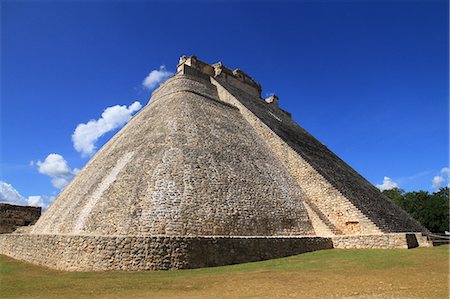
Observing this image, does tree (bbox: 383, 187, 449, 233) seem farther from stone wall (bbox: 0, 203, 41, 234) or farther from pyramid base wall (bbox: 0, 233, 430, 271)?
stone wall (bbox: 0, 203, 41, 234)

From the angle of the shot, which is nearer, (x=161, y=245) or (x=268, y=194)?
(x=161, y=245)

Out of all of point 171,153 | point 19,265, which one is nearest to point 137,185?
point 171,153

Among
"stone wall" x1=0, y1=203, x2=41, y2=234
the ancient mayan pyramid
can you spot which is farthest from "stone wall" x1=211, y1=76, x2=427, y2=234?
"stone wall" x1=0, y1=203, x2=41, y2=234

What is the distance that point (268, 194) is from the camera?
541 inches

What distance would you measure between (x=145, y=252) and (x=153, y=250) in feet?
0.71

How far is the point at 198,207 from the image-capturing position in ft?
38.7

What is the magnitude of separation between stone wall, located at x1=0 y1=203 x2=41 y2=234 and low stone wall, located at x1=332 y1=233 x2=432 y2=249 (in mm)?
17259

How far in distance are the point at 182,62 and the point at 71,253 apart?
1825cm

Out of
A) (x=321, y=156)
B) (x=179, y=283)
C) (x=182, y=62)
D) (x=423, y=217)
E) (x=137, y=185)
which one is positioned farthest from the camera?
(x=423, y=217)

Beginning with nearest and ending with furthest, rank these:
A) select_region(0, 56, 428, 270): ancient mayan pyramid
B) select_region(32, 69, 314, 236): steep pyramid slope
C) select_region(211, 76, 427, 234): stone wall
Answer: select_region(0, 56, 428, 270): ancient mayan pyramid < select_region(32, 69, 314, 236): steep pyramid slope < select_region(211, 76, 427, 234): stone wall

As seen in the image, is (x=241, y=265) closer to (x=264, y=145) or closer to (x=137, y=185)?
(x=137, y=185)

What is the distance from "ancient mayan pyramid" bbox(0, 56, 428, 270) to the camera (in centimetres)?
1006

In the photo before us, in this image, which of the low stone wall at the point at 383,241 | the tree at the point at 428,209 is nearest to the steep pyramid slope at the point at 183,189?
the low stone wall at the point at 383,241

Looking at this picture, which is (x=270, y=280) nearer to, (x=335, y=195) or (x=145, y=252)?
(x=145, y=252)
